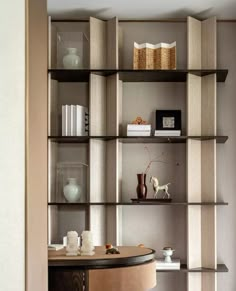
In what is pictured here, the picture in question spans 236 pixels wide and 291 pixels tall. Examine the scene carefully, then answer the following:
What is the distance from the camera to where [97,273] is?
8.29 ft

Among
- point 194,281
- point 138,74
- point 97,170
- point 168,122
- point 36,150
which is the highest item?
point 138,74

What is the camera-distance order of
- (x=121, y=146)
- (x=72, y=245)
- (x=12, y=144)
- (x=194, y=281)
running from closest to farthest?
(x=12, y=144) → (x=72, y=245) → (x=194, y=281) → (x=121, y=146)

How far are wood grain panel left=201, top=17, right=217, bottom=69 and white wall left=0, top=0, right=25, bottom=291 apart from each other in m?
2.81

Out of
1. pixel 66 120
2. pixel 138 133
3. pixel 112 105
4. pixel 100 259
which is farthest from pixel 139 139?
pixel 100 259

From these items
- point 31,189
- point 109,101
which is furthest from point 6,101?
point 109,101

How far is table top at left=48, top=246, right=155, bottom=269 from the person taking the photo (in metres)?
2.52

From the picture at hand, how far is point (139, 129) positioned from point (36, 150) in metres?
2.33

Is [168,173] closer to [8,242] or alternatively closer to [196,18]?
[196,18]

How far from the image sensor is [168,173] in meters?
4.50

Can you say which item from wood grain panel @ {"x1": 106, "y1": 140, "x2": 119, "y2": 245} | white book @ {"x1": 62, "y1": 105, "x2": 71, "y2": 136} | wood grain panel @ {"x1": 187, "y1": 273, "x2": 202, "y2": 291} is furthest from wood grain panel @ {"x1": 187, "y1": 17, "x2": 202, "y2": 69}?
wood grain panel @ {"x1": 187, "y1": 273, "x2": 202, "y2": 291}

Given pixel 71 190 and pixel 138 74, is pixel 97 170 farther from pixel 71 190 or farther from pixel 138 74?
pixel 138 74

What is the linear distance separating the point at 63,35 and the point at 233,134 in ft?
5.34

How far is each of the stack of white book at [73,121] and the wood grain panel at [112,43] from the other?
0.44 m

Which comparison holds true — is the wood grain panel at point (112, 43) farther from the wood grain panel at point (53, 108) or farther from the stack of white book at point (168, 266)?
the stack of white book at point (168, 266)
